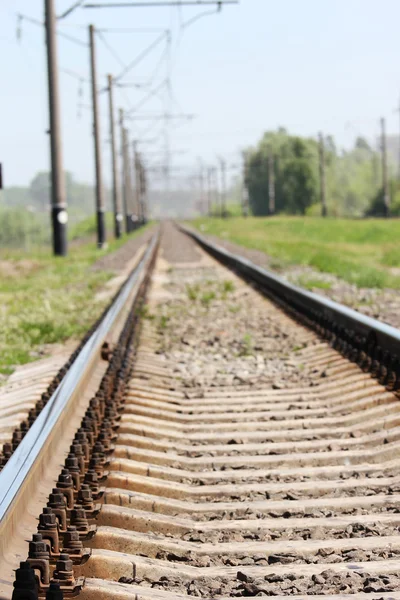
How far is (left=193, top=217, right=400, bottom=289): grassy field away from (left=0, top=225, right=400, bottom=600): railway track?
7.54 metres

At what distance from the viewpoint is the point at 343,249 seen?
3067cm

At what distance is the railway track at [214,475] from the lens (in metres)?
3.00

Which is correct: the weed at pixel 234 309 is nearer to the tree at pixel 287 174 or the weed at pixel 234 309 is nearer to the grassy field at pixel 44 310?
the grassy field at pixel 44 310

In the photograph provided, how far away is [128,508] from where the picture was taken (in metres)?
3.77

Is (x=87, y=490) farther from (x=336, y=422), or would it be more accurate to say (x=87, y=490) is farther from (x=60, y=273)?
(x=60, y=273)

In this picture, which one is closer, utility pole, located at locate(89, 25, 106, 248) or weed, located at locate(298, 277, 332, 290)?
weed, located at locate(298, 277, 332, 290)

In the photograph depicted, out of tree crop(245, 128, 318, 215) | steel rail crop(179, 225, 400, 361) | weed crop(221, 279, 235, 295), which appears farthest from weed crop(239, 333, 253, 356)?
tree crop(245, 128, 318, 215)

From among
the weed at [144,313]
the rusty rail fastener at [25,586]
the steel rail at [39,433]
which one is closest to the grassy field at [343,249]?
the weed at [144,313]

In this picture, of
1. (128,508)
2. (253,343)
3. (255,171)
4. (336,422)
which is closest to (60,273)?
(253,343)

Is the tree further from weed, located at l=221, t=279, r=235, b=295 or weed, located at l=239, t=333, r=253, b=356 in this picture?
weed, located at l=239, t=333, r=253, b=356

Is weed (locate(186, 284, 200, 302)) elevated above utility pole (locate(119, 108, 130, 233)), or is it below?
below

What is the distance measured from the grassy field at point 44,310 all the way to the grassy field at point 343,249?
3.76 m

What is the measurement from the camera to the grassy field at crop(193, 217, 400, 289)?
1585cm

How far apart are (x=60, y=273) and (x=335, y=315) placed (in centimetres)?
1090
